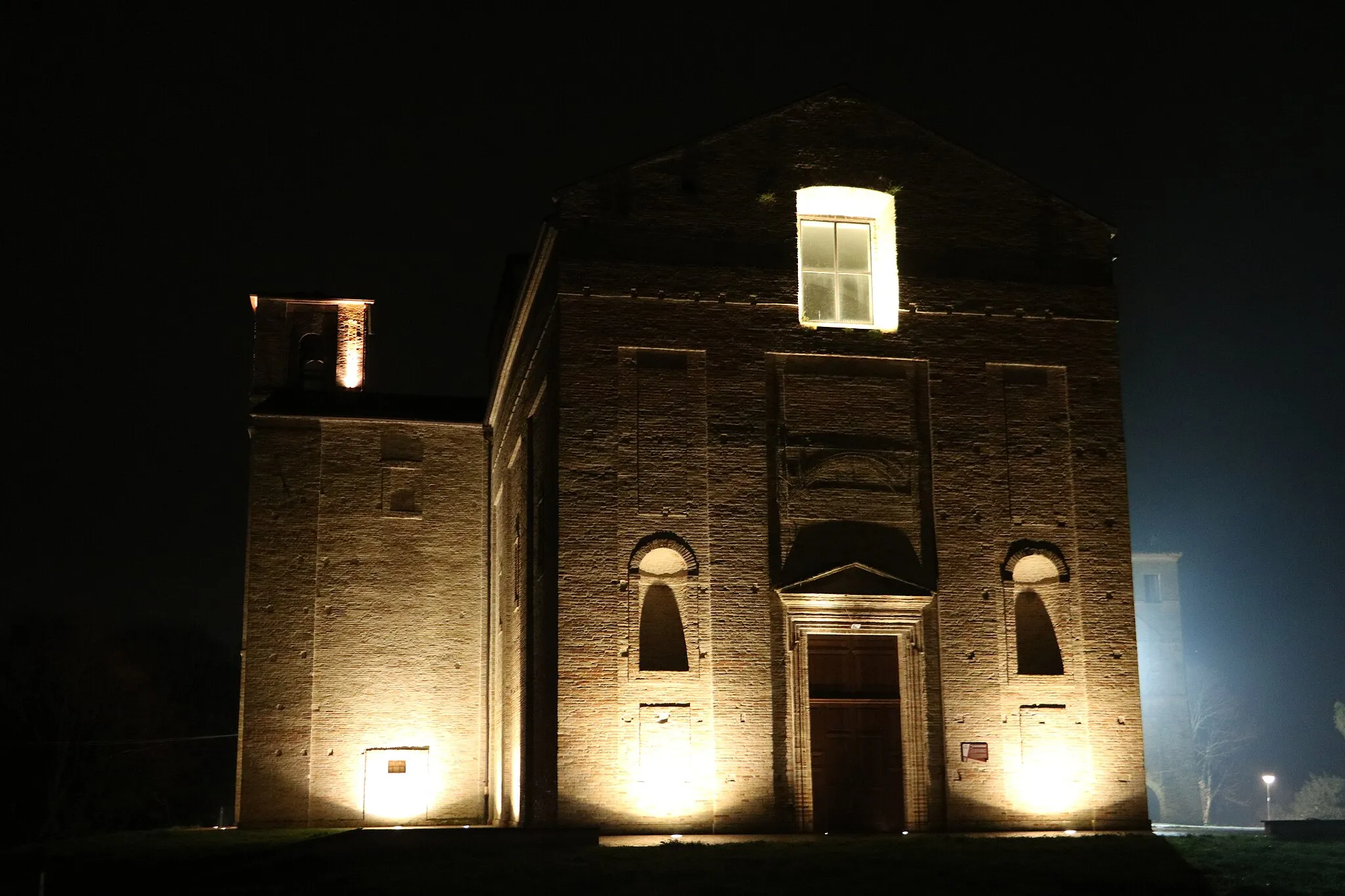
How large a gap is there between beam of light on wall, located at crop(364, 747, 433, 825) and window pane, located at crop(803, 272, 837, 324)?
42.4ft

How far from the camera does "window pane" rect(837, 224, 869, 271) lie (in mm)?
23844

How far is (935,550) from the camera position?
2275 cm

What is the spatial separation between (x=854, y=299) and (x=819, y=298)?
0.58 metres

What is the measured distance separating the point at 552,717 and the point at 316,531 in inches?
458

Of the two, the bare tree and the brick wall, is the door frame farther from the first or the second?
the bare tree

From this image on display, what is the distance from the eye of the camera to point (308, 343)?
1412 inches

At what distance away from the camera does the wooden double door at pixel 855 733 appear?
22047 millimetres

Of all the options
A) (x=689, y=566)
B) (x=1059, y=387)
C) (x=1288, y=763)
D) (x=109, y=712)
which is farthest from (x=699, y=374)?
(x=1288, y=763)

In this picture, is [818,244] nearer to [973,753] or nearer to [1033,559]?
[1033,559]

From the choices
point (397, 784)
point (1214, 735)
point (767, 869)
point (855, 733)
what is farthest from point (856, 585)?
point (1214, 735)

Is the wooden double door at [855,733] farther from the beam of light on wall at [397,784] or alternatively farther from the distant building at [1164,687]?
the distant building at [1164,687]

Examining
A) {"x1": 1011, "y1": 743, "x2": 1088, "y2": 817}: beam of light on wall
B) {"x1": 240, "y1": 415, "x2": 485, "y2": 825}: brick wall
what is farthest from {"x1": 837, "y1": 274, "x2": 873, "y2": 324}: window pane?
{"x1": 240, "y1": 415, "x2": 485, "y2": 825}: brick wall

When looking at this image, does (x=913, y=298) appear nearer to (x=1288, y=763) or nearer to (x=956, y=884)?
(x=956, y=884)

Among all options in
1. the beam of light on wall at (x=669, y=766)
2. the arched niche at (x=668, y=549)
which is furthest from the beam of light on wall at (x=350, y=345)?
the beam of light on wall at (x=669, y=766)
